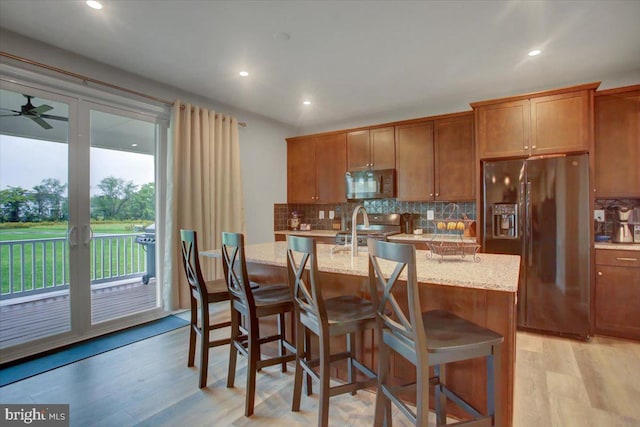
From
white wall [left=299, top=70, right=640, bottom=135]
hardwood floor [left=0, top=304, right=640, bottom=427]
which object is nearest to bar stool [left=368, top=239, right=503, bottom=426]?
hardwood floor [left=0, top=304, right=640, bottom=427]

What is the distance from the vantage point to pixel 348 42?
2.58m

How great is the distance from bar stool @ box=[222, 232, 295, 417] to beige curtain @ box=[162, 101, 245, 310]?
156 centimetres

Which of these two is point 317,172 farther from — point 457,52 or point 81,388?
point 81,388

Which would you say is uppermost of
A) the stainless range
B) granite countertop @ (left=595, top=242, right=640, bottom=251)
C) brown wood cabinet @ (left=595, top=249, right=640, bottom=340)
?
the stainless range

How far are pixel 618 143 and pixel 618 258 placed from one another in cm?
110

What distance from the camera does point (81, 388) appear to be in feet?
6.96

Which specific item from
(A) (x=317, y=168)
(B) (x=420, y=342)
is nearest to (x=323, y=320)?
(B) (x=420, y=342)

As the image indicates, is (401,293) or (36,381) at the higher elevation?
(401,293)

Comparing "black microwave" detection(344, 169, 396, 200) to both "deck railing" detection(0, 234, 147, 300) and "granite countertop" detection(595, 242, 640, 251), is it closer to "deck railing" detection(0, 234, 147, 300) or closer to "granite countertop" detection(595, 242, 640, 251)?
"granite countertop" detection(595, 242, 640, 251)

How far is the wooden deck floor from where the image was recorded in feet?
9.13

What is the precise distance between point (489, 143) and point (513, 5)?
1491 mm

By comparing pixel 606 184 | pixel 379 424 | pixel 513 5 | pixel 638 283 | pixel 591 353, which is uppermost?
pixel 513 5

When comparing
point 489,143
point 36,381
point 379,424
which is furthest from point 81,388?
point 489,143

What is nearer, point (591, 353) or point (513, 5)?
point (513, 5)
